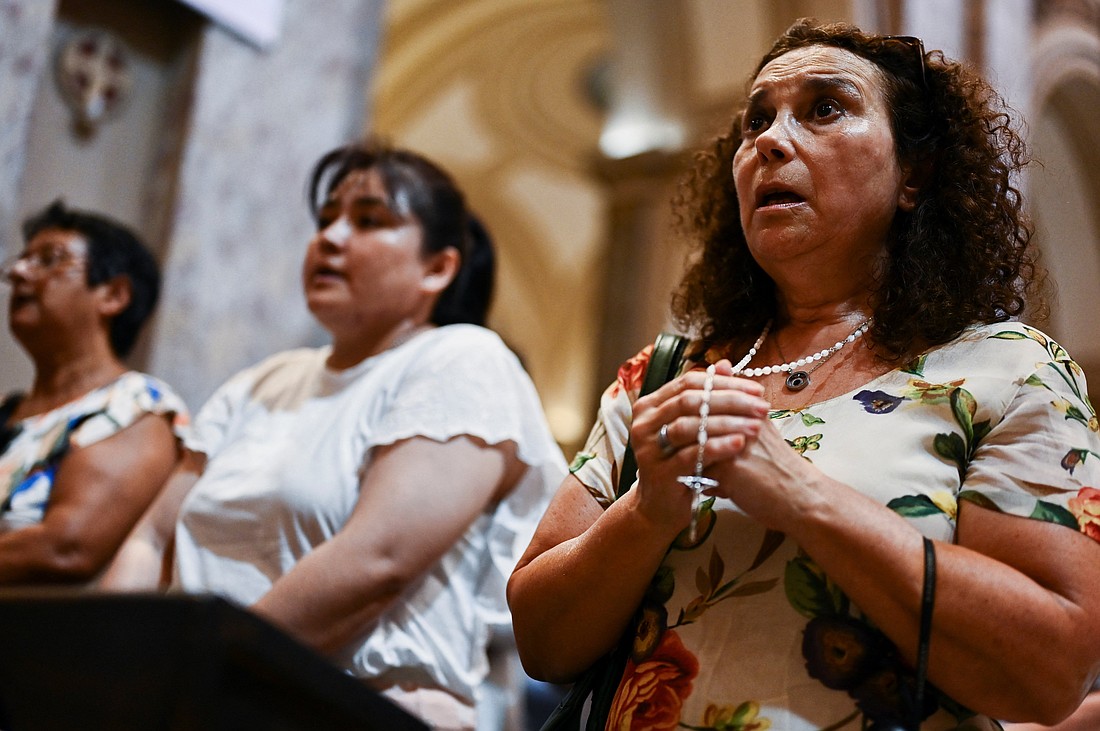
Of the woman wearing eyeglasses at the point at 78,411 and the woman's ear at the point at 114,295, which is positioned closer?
the woman wearing eyeglasses at the point at 78,411

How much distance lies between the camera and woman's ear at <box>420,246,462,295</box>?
9.97 feet

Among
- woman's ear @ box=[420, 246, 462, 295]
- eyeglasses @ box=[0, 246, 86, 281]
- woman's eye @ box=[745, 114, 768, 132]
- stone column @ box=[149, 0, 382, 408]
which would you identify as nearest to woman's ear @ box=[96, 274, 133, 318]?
eyeglasses @ box=[0, 246, 86, 281]

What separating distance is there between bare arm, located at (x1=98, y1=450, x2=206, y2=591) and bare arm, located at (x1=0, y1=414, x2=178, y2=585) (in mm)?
63

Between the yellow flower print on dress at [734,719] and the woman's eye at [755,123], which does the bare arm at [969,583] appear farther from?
the woman's eye at [755,123]

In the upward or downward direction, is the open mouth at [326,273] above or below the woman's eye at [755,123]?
below

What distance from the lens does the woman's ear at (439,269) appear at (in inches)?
120

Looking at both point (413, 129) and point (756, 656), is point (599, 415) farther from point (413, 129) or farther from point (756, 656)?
point (413, 129)

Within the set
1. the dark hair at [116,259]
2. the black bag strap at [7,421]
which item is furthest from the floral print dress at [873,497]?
the dark hair at [116,259]

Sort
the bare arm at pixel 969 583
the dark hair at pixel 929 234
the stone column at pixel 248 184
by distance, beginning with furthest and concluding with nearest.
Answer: the stone column at pixel 248 184
the dark hair at pixel 929 234
the bare arm at pixel 969 583

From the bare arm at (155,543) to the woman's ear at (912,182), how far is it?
1883mm

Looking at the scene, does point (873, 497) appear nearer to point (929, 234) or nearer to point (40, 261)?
point (929, 234)

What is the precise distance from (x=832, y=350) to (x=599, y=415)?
39cm

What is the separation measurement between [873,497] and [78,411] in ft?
7.85

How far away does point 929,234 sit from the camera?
1852 millimetres
